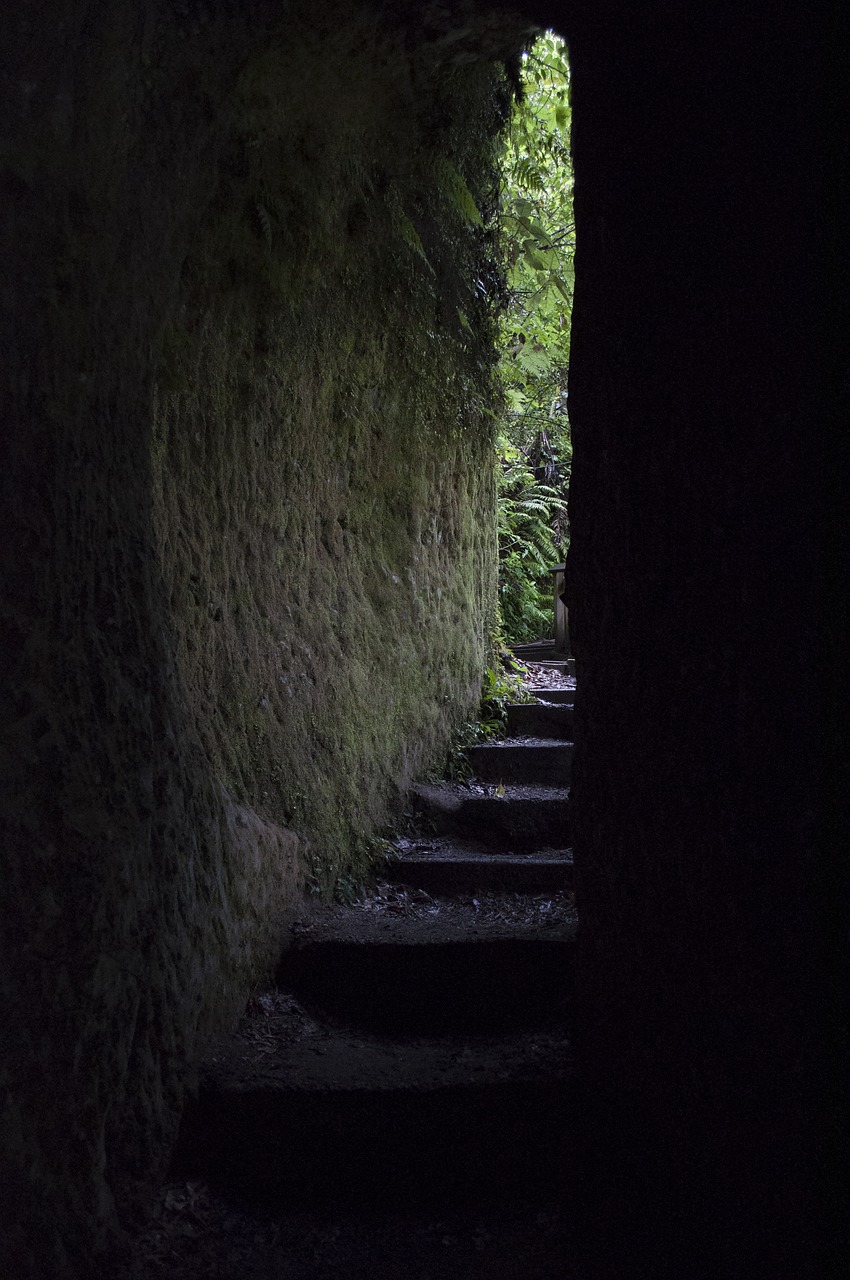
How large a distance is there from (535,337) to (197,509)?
4.96 meters

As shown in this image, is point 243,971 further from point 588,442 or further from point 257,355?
point 257,355

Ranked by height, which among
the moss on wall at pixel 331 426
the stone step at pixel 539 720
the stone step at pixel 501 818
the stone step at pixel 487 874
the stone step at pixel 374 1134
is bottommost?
the stone step at pixel 374 1134

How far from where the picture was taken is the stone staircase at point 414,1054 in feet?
8.35

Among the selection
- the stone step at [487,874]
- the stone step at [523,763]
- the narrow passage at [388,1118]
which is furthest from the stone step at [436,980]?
the stone step at [523,763]

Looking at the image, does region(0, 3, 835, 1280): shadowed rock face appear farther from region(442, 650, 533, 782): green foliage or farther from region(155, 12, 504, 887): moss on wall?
region(442, 650, 533, 782): green foliage

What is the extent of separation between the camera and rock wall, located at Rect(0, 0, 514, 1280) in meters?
2.01

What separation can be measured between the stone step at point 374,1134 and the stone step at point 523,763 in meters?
2.36

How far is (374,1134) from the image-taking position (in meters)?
2.56

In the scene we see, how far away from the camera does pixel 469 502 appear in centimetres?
555

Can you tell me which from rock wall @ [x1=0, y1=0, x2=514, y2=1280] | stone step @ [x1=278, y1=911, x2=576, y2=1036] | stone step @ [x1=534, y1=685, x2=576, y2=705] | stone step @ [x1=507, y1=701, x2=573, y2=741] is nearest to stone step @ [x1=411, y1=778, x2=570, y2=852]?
rock wall @ [x1=0, y1=0, x2=514, y2=1280]

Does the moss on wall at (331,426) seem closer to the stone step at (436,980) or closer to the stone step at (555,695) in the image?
the stone step at (436,980)

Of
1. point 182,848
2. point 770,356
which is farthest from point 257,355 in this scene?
point 770,356

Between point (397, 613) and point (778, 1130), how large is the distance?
316cm

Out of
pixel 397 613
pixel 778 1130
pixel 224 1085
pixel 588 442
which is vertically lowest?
pixel 224 1085
